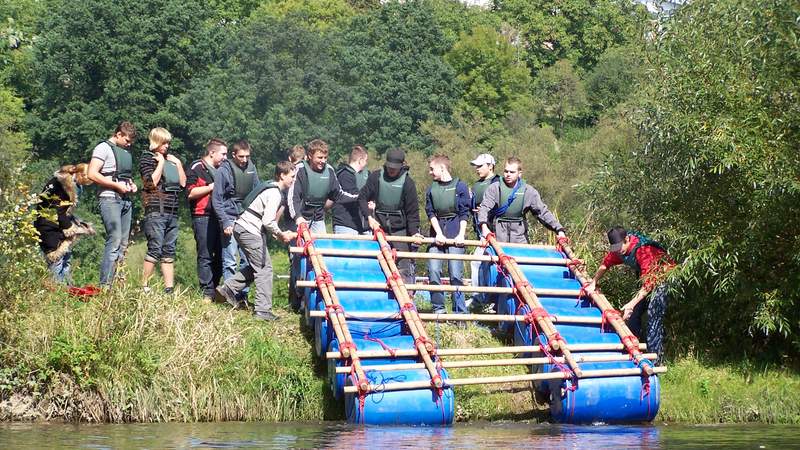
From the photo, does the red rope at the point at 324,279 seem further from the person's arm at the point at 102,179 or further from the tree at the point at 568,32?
the tree at the point at 568,32

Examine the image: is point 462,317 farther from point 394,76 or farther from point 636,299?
point 394,76

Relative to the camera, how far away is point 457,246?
15891 millimetres

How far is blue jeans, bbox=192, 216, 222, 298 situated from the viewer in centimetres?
1598

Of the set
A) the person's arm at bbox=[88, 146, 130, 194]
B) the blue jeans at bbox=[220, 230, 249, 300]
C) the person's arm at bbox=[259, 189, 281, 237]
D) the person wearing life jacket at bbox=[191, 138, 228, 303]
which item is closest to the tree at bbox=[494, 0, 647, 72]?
the person wearing life jacket at bbox=[191, 138, 228, 303]

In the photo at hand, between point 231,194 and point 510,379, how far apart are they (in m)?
4.90

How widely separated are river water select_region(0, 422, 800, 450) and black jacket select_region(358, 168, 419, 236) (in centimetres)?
356

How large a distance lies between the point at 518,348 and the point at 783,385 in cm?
318

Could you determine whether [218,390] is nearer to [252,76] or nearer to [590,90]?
[252,76]

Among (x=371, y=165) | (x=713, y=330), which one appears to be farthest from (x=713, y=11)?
(x=371, y=165)

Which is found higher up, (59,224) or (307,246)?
(59,224)

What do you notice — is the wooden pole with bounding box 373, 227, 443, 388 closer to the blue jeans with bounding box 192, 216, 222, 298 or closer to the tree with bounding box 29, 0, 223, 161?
the blue jeans with bounding box 192, 216, 222, 298

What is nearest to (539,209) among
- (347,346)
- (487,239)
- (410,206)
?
(487,239)

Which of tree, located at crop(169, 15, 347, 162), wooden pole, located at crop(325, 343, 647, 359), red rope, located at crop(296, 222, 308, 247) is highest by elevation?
tree, located at crop(169, 15, 347, 162)

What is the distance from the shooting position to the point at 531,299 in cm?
1455
